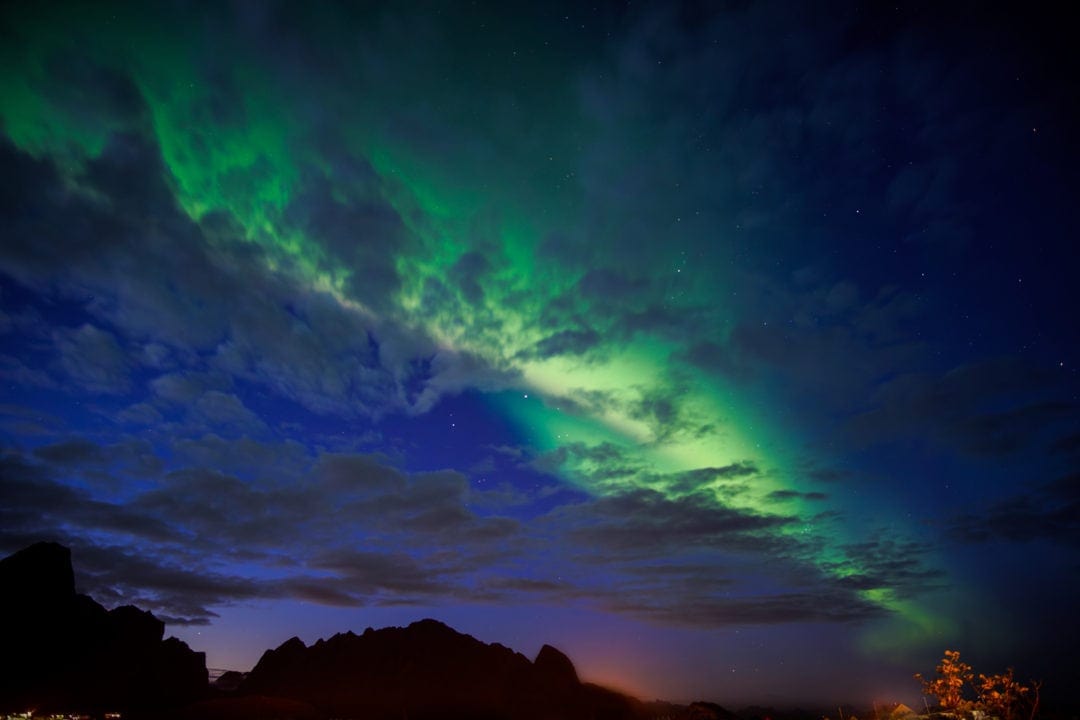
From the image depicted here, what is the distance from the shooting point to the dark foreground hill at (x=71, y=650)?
13725cm

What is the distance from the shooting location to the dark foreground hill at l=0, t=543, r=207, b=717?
137 m

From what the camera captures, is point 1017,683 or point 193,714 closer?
point 1017,683

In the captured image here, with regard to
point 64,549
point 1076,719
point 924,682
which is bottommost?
point 1076,719

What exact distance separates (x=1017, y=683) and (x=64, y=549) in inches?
9175

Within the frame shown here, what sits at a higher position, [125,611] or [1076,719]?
[125,611]

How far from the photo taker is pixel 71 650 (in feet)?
496

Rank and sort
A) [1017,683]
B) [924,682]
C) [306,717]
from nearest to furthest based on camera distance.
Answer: [1017,683]
[924,682]
[306,717]

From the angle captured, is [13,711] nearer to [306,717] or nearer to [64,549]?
[64,549]

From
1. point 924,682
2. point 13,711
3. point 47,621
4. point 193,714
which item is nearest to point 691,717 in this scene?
point 924,682

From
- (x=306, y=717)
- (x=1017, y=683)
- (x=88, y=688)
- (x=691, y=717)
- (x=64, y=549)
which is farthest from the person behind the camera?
(x=306, y=717)

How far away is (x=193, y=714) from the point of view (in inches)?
5738

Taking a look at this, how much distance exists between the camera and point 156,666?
16250 cm

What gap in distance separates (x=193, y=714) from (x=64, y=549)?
71100mm

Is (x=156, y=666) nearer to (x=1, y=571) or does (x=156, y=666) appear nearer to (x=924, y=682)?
(x=1, y=571)
